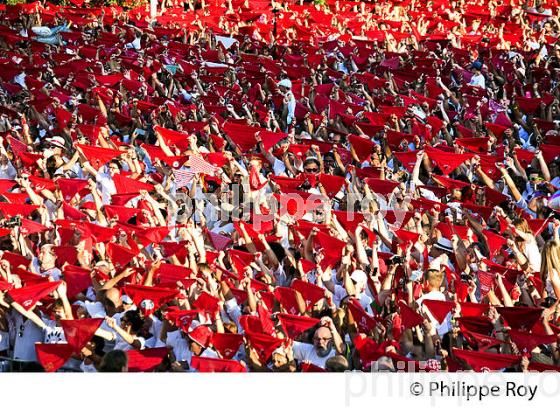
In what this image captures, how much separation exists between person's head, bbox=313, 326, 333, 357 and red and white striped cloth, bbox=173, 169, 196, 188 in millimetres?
4861

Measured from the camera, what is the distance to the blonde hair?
11402mm

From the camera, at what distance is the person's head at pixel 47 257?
11.9 m

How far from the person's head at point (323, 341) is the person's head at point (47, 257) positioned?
302 centimetres

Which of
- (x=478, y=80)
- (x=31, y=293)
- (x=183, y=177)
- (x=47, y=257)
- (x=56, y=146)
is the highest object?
(x=478, y=80)

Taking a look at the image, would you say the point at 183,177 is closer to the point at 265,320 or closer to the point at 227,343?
the point at 265,320

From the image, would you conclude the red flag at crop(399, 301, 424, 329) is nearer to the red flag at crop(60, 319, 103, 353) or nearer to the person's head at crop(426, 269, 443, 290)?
the person's head at crop(426, 269, 443, 290)

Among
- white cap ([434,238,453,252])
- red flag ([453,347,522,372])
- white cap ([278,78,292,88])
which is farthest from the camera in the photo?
white cap ([278,78,292,88])

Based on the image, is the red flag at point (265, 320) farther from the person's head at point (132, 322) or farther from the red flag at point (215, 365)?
the person's head at point (132, 322)

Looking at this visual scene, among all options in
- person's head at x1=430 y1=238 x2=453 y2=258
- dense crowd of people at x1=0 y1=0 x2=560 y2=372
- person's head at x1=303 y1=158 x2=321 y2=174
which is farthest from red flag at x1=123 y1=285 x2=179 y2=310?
person's head at x1=303 y1=158 x2=321 y2=174

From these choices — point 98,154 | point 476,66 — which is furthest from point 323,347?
point 476,66

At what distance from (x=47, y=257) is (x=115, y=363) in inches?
130

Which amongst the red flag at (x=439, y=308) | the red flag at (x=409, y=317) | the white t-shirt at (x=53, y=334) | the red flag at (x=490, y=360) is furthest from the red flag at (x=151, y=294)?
the red flag at (x=490, y=360)

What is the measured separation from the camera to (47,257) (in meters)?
12.0
